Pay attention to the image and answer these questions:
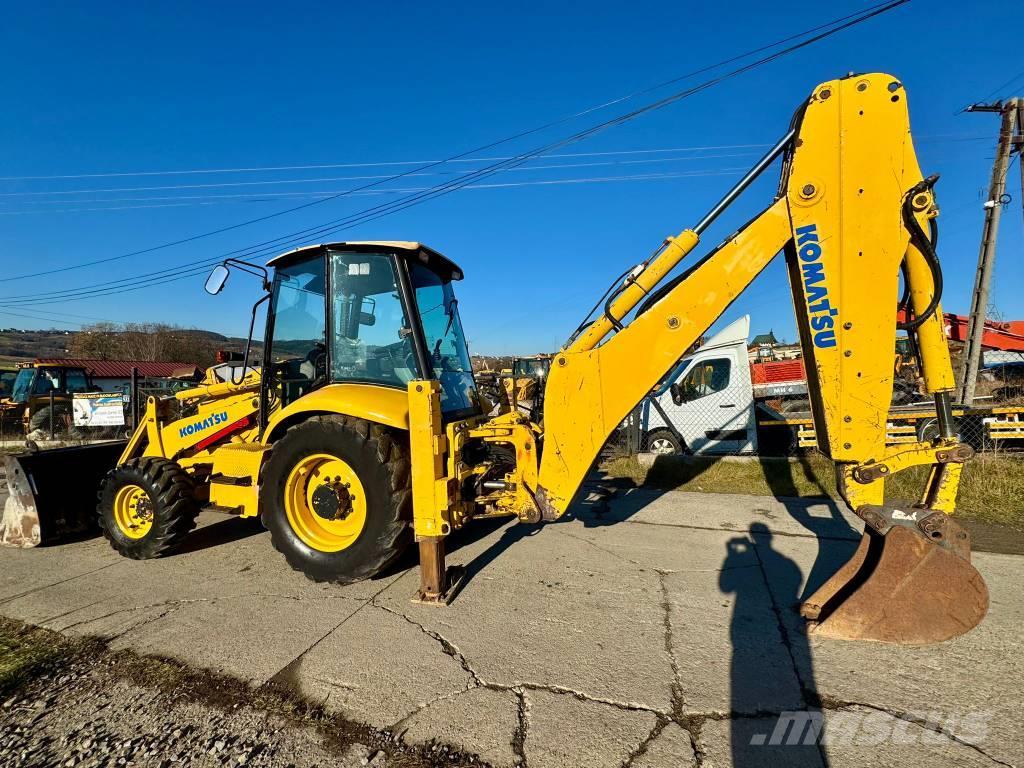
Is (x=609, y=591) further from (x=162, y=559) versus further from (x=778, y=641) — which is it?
(x=162, y=559)

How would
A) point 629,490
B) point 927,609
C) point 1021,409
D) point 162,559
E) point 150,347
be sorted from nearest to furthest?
1. point 927,609
2. point 162,559
3. point 629,490
4. point 1021,409
5. point 150,347

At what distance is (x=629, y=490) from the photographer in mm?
6801

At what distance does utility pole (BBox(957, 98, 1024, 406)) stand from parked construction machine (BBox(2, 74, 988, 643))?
998 cm

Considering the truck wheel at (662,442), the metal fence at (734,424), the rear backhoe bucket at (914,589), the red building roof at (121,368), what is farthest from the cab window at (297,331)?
the red building roof at (121,368)

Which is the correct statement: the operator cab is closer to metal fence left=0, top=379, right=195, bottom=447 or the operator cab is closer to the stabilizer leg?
the stabilizer leg

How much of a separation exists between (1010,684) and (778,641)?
96cm

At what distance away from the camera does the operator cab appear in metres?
3.96

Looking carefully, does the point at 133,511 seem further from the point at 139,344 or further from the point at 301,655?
the point at 139,344

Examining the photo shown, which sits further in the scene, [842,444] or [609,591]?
[609,591]

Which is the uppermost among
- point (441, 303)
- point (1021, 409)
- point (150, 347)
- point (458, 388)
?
point (150, 347)

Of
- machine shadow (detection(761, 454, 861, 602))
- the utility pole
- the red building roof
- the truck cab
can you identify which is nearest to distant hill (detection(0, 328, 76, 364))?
the red building roof

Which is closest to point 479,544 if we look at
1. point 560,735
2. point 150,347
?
point 560,735

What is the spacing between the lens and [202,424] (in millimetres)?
4641

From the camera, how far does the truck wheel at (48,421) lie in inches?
536
